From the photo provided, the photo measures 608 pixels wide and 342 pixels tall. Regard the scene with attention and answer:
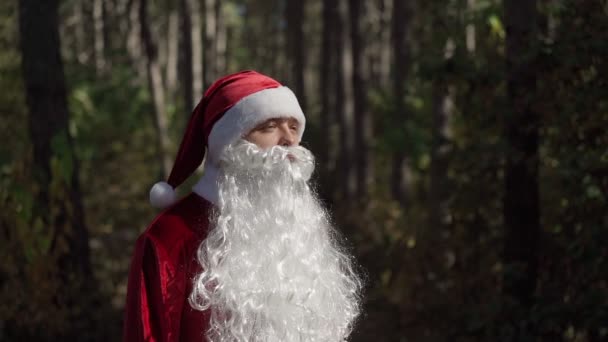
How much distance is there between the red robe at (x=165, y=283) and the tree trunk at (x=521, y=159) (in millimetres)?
3375

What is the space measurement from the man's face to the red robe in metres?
0.33

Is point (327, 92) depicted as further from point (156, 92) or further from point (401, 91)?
point (156, 92)

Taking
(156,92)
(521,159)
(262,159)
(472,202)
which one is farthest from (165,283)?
(156,92)

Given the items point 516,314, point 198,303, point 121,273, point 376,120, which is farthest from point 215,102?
point 376,120

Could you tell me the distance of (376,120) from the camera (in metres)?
18.9

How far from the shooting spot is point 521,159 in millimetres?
5750

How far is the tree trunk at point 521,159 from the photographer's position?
5.61 metres

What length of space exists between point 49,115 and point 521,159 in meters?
3.90

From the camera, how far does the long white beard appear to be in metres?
2.72

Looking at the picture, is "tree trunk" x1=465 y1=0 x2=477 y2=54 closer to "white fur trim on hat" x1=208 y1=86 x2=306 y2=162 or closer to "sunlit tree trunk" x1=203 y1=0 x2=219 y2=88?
"white fur trim on hat" x1=208 y1=86 x2=306 y2=162

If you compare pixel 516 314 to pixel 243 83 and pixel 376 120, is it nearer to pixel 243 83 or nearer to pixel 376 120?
pixel 243 83

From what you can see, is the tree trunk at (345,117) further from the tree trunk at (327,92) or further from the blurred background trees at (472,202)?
the blurred background trees at (472,202)

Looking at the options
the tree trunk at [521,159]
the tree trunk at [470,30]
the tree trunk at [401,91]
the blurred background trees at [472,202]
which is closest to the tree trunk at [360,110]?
the tree trunk at [401,91]

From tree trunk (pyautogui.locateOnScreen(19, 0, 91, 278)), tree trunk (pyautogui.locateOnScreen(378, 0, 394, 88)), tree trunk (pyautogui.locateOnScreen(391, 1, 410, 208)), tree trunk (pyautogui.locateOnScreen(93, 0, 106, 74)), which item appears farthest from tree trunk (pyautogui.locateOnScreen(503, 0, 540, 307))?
tree trunk (pyautogui.locateOnScreen(93, 0, 106, 74))
